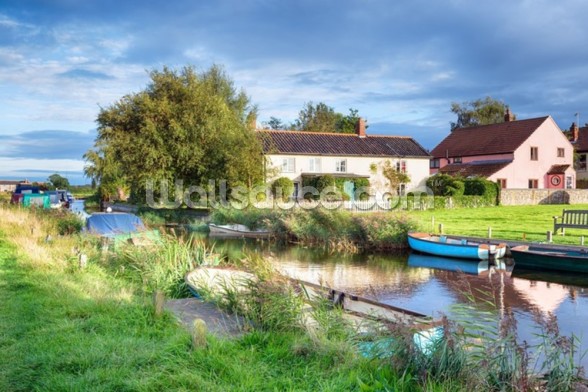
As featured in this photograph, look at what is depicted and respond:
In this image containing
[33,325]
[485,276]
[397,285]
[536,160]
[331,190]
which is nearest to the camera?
[33,325]

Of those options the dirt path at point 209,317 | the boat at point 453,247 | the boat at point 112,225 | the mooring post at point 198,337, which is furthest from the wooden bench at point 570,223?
the mooring post at point 198,337

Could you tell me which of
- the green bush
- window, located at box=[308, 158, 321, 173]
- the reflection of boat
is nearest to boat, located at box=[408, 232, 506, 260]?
the reflection of boat

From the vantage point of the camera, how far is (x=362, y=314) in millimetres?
9047

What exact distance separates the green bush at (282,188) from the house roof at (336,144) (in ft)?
9.90

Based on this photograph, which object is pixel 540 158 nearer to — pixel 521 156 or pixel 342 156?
pixel 521 156

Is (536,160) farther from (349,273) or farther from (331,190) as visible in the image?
(349,273)

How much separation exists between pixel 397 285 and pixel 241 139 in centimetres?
2440

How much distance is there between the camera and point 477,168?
5612 cm

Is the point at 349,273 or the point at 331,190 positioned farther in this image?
the point at 331,190

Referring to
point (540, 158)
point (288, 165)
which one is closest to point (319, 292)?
point (288, 165)

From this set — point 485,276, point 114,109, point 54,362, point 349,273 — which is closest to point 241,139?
point 114,109

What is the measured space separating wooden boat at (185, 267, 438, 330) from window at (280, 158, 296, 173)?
119 ft

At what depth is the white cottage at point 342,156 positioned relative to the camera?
159ft

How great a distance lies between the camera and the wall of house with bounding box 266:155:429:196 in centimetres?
4800
